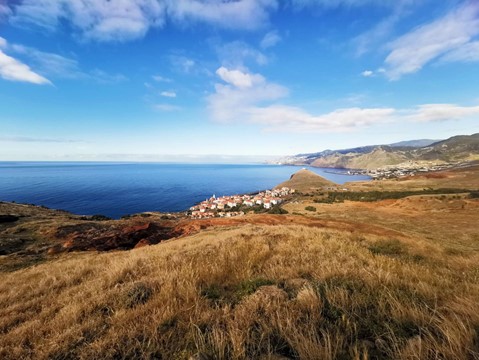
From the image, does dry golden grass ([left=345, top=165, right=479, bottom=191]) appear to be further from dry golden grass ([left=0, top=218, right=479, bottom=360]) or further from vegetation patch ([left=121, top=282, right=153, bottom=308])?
vegetation patch ([left=121, top=282, right=153, bottom=308])

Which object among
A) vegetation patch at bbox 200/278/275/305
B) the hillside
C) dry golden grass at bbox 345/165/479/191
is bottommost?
the hillside

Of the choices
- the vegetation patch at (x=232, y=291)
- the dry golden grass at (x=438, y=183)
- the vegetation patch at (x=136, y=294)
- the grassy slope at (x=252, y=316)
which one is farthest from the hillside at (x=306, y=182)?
the vegetation patch at (x=136, y=294)

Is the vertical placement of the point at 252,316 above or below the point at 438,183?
above

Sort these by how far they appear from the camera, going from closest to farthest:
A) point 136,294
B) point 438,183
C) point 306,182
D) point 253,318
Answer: point 253,318 → point 136,294 → point 438,183 → point 306,182

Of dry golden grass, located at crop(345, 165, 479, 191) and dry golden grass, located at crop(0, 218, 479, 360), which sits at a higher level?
dry golden grass, located at crop(0, 218, 479, 360)

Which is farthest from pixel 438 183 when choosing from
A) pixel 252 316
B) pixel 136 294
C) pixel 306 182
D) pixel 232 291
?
pixel 136 294

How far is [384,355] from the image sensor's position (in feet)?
8.62

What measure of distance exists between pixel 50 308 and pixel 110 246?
19.4 meters

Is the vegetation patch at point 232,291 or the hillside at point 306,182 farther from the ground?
the vegetation patch at point 232,291

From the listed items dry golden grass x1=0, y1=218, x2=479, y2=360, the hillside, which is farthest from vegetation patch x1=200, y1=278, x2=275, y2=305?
the hillside

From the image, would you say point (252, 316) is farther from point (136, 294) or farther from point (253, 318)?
point (136, 294)

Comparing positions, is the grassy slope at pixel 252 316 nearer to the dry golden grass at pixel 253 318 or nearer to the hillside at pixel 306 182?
the dry golden grass at pixel 253 318

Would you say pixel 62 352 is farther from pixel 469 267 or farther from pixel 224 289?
pixel 469 267

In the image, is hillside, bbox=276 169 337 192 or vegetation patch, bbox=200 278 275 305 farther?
hillside, bbox=276 169 337 192
